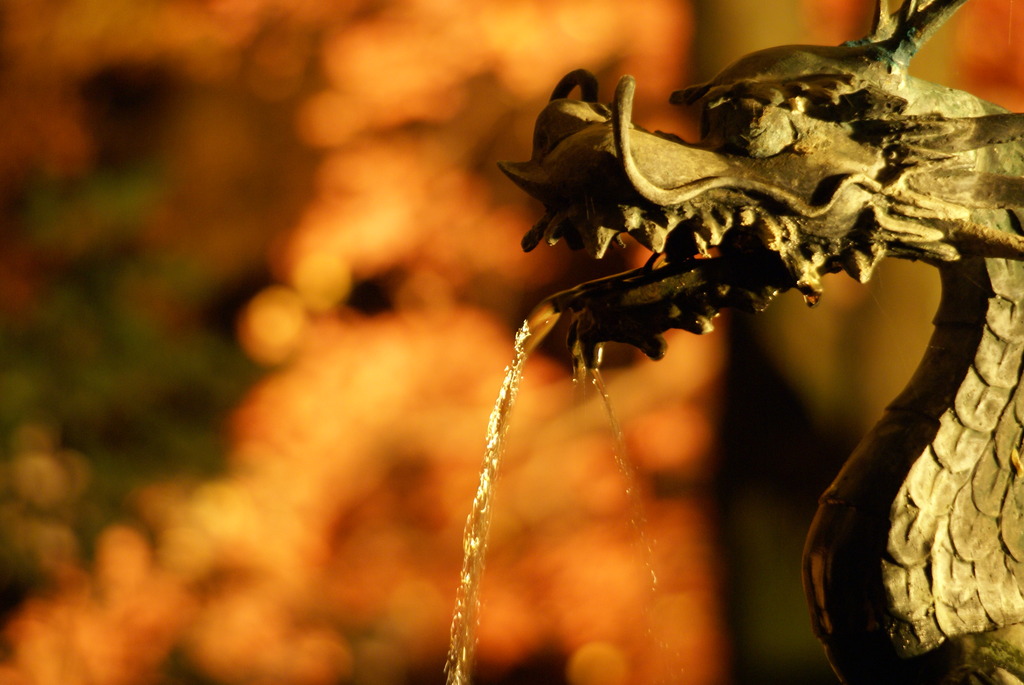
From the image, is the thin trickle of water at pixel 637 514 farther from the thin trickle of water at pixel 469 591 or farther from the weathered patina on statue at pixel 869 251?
the weathered patina on statue at pixel 869 251

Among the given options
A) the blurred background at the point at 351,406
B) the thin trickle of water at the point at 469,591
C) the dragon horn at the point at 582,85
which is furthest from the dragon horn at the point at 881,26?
the blurred background at the point at 351,406

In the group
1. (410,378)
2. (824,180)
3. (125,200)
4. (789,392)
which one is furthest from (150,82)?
(824,180)

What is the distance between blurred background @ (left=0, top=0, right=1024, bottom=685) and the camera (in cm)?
212

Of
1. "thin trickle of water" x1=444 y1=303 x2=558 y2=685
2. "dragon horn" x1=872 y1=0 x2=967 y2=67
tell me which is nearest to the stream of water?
"thin trickle of water" x1=444 y1=303 x2=558 y2=685

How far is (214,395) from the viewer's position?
6.97 feet

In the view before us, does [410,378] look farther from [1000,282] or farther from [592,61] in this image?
[1000,282]

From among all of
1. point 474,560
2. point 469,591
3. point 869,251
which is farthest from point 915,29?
point 469,591

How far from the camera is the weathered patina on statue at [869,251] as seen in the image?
71 cm

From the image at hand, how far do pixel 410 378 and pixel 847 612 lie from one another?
1.45 metres

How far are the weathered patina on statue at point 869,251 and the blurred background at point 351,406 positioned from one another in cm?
126

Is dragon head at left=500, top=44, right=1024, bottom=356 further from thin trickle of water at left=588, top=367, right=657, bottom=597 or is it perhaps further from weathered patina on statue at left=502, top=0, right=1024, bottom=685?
thin trickle of water at left=588, top=367, right=657, bottom=597

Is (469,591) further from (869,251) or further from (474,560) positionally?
(869,251)

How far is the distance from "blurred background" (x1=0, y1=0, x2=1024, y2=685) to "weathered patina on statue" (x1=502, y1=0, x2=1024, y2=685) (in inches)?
49.7

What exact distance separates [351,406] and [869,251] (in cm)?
159
